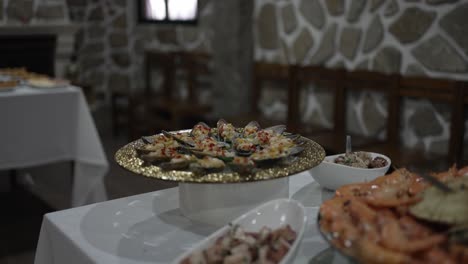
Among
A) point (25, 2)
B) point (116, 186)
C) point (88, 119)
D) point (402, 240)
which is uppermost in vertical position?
point (25, 2)

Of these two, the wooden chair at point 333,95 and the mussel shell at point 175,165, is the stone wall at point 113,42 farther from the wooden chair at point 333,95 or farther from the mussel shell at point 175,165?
the mussel shell at point 175,165

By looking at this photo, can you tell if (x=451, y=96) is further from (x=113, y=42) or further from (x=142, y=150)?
(x=113, y=42)

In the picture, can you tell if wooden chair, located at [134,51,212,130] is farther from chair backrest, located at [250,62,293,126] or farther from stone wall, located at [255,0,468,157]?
stone wall, located at [255,0,468,157]

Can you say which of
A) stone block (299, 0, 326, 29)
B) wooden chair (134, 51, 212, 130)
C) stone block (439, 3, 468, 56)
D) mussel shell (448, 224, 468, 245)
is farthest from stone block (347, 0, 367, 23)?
mussel shell (448, 224, 468, 245)

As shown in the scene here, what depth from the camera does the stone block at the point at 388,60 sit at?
2930 millimetres

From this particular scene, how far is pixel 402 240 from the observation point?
71 cm

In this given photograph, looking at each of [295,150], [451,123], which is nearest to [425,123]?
[451,123]

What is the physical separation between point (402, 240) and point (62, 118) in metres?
2.37

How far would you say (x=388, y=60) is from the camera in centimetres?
297

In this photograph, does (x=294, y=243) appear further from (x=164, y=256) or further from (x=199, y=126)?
(x=199, y=126)

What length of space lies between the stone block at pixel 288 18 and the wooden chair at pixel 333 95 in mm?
334

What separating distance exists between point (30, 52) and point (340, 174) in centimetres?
422

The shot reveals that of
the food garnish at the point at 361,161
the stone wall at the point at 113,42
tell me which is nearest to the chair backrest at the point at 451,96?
the food garnish at the point at 361,161

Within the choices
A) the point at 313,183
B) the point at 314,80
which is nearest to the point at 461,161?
the point at 314,80
